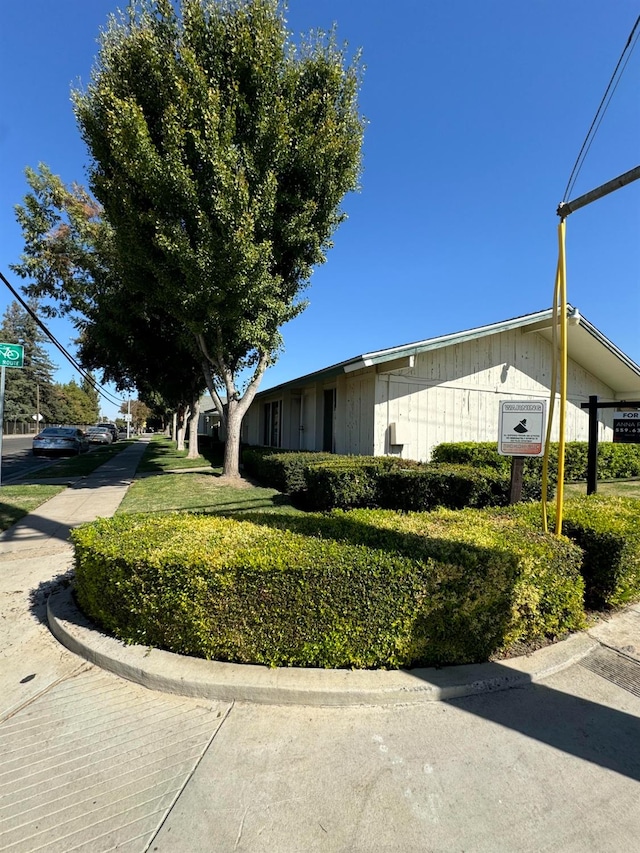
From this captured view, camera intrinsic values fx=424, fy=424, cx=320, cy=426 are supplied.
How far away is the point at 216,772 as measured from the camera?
2.04 metres

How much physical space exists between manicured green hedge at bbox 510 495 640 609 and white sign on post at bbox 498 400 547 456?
2.27 feet

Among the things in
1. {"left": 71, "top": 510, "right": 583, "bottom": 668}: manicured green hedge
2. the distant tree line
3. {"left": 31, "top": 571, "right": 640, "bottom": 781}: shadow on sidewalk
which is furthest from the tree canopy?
the distant tree line

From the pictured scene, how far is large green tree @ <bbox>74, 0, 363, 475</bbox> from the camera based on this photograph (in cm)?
798

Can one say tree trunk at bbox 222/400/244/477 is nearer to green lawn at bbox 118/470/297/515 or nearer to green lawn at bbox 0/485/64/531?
green lawn at bbox 118/470/297/515

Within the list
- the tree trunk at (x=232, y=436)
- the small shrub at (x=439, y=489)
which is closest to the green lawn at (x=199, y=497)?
the tree trunk at (x=232, y=436)

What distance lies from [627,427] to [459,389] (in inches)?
191

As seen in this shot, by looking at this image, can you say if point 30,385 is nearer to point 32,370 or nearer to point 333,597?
point 32,370

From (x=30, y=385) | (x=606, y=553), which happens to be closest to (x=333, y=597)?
(x=606, y=553)

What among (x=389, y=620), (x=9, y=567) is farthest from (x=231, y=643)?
(x=9, y=567)

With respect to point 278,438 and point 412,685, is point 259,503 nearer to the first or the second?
point 412,685

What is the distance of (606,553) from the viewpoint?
12.4ft

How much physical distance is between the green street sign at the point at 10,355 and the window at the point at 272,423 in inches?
459

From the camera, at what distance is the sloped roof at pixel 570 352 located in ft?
31.5

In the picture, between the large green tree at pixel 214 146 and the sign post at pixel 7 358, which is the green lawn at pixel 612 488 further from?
the sign post at pixel 7 358
